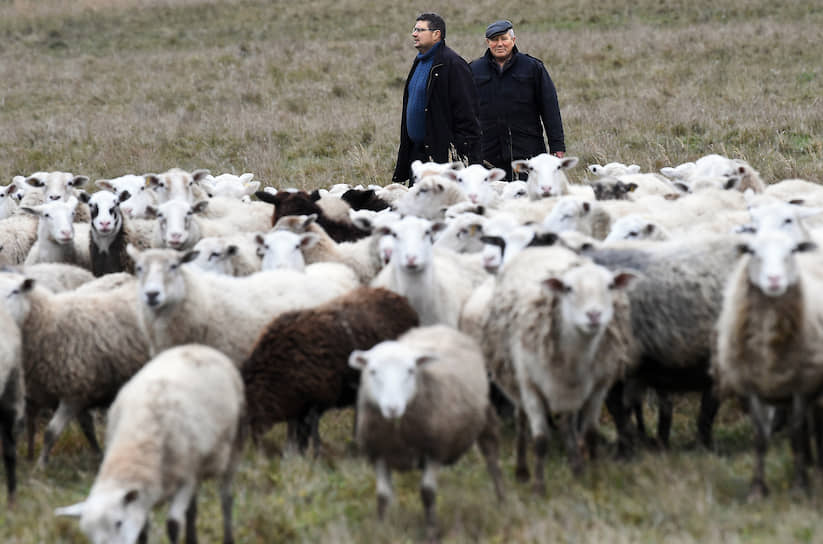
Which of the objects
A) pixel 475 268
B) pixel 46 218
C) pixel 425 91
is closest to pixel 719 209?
pixel 475 268

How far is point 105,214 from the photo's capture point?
862cm

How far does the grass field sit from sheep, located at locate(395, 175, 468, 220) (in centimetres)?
255

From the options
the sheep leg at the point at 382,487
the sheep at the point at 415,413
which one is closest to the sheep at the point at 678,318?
the sheep at the point at 415,413

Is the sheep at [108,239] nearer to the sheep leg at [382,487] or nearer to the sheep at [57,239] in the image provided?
the sheep at [57,239]

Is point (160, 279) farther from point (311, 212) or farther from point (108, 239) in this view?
point (311, 212)

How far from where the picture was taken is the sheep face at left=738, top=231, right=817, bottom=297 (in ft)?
16.2

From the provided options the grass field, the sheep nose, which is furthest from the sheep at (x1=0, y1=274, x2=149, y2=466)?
the sheep nose

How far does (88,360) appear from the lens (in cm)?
649

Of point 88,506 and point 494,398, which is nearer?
point 88,506

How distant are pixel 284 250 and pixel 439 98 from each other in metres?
3.14

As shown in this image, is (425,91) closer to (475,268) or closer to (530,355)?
(475,268)

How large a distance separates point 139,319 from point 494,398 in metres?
2.39

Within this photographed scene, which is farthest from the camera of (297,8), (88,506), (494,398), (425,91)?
(297,8)

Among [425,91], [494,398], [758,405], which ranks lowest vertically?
[494,398]
